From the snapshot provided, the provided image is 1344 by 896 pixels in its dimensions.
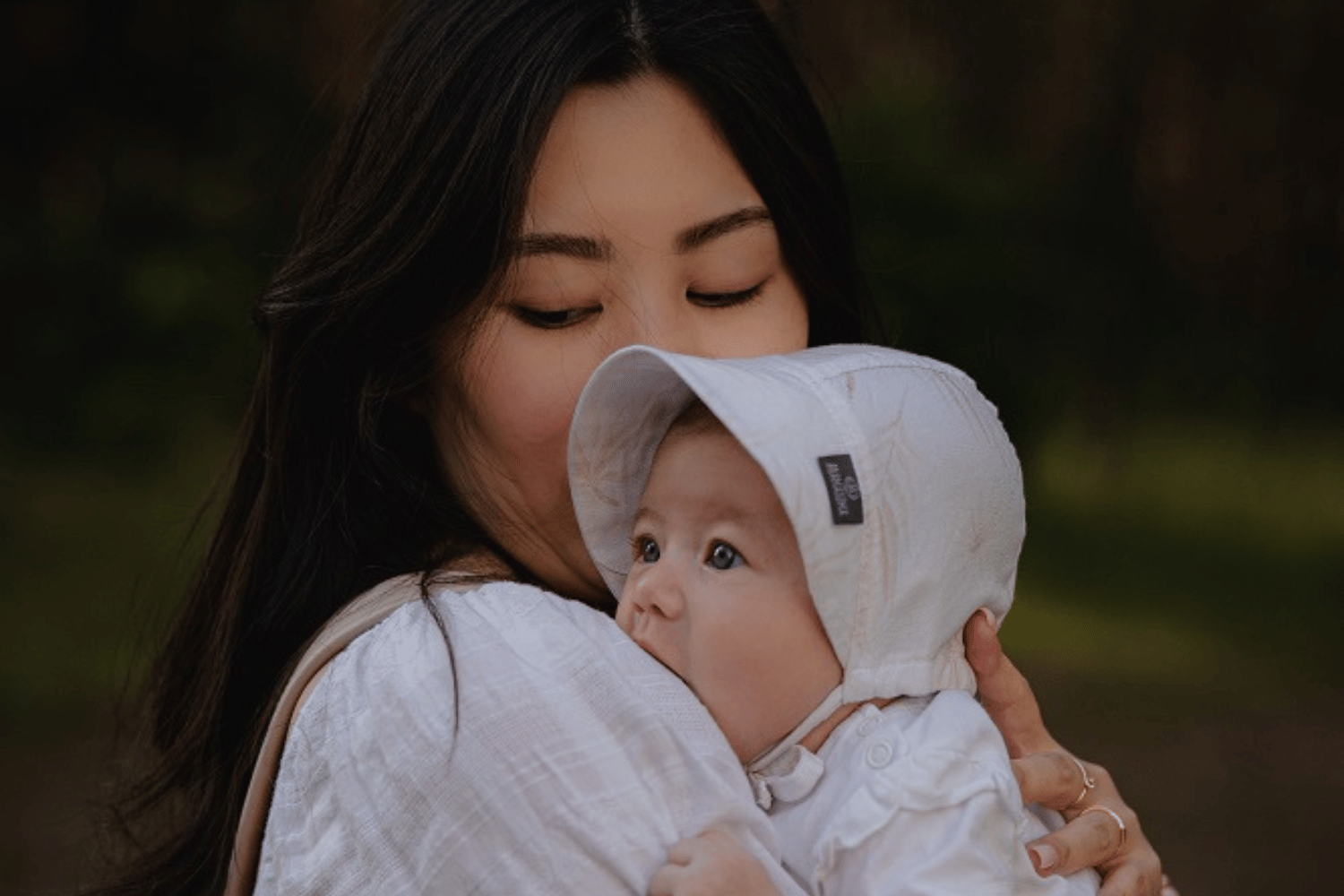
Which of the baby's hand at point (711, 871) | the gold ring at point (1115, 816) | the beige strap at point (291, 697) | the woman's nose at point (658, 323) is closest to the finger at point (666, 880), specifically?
the baby's hand at point (711, 871)

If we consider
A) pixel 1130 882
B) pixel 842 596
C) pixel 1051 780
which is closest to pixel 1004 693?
pixel 1051 780

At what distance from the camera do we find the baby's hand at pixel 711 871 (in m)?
1.66

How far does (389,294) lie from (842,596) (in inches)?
27.2

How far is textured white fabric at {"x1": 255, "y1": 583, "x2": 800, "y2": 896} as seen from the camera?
5.61ft

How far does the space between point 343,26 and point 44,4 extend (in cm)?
92

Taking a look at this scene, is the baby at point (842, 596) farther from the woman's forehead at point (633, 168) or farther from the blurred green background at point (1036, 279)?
the blurred green background at point (1036, 279)

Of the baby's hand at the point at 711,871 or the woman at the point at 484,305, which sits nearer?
the baby's hand at the point at 711,871

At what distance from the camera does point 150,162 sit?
6.03m

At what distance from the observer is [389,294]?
221 cm

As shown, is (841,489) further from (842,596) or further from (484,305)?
(484,305)

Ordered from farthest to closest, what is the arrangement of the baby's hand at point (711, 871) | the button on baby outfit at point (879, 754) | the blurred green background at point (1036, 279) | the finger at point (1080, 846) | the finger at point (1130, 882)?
the blurred green background at point (1036, 279), the finger at point (1130, 882), the finger at point (1080, 846), the button on baby outfit at point (879, 754), the baby's hand at point (711, 871)

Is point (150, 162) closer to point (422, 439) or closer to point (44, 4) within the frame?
point (44, 4)

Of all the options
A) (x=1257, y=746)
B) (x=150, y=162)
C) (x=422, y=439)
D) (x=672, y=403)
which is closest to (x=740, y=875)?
(x=672, y=403)

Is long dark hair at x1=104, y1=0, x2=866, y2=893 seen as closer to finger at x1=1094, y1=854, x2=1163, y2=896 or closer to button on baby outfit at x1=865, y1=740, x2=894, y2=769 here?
button on baby outfit at x1=865, y1=740, x2=894, y2=769
